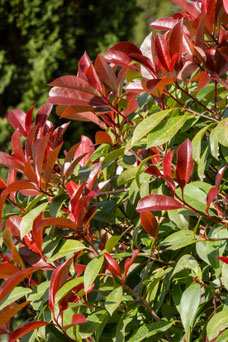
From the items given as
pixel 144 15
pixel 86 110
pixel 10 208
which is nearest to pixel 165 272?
pixel 86 110

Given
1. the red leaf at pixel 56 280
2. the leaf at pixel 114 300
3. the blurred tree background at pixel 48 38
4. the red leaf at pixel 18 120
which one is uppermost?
the red leaf at pixel 18 120

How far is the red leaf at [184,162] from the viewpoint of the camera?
101 centimetres

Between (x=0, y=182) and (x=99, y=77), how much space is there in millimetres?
406

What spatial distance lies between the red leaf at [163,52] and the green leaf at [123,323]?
0.58 meters

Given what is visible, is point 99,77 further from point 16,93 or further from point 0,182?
point 16,93

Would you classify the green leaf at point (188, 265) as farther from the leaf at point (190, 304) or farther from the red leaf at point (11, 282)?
the red leaf at point (11, 282)

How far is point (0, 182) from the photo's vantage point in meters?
1.29

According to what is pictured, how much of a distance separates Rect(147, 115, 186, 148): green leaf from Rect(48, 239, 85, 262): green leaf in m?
0.30

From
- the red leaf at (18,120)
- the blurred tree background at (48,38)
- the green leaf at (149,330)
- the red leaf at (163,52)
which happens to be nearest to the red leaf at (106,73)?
the red leaf at (163,52)

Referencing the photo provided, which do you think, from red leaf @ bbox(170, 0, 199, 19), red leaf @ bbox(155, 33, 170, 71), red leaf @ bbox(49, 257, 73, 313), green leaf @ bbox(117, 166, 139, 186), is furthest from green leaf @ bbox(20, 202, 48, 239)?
red leaf @ bbox(170, 0, 199, 19)

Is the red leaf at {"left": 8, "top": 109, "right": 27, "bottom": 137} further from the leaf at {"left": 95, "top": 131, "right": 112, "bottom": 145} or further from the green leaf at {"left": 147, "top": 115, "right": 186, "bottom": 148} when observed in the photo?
the green leaf at {"left": 147, "top": 115, "right": 186, "bottom": 148}

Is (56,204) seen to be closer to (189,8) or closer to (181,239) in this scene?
(181,239)

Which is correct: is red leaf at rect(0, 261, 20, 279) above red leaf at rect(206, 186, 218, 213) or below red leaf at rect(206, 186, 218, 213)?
below

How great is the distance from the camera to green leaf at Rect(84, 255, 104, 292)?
106cm
